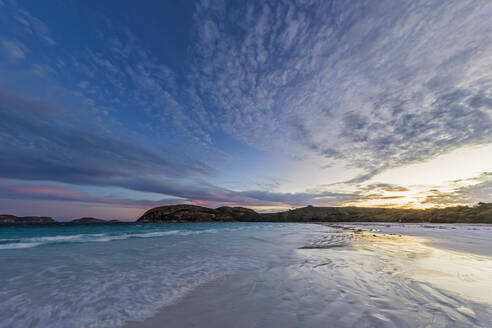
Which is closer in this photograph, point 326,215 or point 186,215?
point 326,215

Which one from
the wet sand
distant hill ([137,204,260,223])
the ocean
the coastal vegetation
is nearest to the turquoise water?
the ocean

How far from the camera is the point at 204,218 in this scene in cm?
15138

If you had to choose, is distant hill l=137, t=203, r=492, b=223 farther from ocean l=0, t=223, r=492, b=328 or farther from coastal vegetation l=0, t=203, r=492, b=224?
ocean l=0, t=223, r=492, b=328

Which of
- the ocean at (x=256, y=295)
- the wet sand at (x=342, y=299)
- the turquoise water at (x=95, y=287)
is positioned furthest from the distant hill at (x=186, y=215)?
the wet sand at (x=342, y=299)

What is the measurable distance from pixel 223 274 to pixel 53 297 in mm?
5198

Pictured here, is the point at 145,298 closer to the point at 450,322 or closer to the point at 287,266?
the point at 287,266

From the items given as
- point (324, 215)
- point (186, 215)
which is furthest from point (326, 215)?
point (186, 215)

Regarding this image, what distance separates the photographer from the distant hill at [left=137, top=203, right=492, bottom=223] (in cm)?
7280

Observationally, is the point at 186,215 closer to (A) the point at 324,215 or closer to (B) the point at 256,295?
(A) the point at 324,215

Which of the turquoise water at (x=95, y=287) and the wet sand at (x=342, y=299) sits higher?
the wet sand at (x=342, y=299)

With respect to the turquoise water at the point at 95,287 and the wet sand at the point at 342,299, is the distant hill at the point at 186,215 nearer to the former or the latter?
the turquoise water at the point at 95,287

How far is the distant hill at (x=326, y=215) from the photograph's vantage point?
72800 mm

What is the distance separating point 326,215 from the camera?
132 m

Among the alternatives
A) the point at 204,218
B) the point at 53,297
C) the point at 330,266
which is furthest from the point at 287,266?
the point at 204,218
